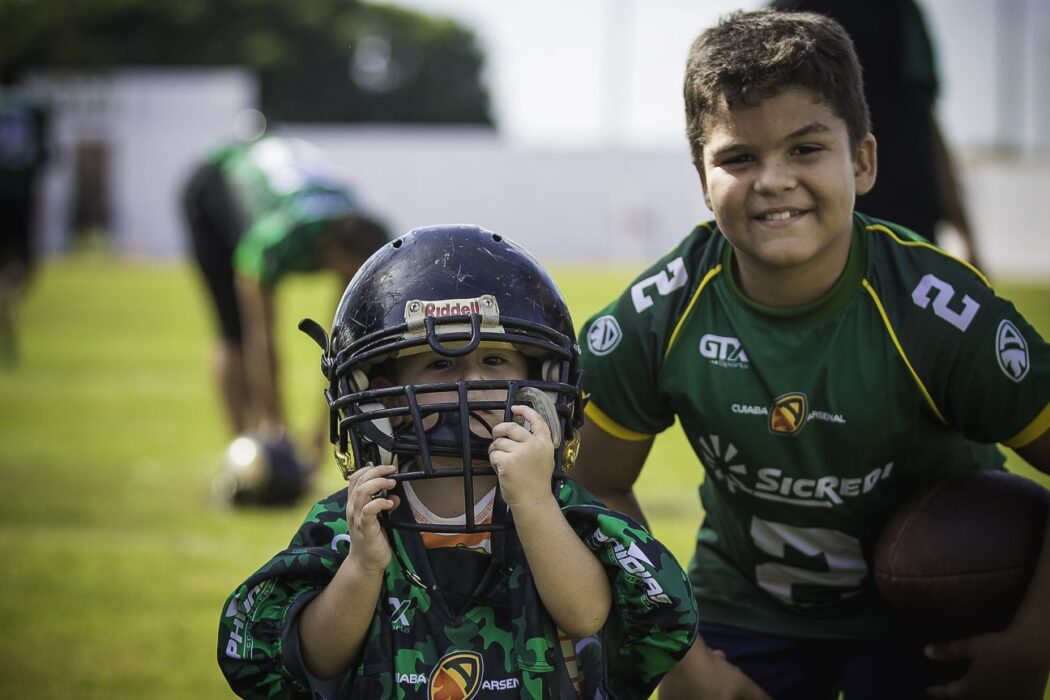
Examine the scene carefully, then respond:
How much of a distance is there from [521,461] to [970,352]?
1044 mm

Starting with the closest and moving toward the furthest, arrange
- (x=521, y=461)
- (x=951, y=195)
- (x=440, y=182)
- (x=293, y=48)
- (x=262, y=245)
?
(x=521, y=461) < (x=951, y=195) < (x=262, y=245) < (x=440, y=182) < (x=293, y=48)

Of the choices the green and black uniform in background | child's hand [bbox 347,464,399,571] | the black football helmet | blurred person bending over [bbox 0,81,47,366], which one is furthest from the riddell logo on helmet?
blurred person bending over [bbox 0,81,47,366]

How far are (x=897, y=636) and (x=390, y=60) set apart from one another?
7019 centimetres

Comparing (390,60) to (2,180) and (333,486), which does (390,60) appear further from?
(333,486)

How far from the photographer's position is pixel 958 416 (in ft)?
9.13

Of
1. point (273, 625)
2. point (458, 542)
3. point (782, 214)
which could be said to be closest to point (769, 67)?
point (782, 214)

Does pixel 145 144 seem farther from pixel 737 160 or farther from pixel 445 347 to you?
pixel 445 347

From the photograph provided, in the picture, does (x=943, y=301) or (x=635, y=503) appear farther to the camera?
(x=635, y=503)

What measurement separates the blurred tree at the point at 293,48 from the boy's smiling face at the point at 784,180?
49314 mm

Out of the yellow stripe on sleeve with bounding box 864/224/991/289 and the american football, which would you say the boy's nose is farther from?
the american football

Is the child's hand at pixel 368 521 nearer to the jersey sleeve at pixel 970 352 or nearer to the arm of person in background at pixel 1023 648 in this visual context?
the jersey sleeve at pixel 970 352

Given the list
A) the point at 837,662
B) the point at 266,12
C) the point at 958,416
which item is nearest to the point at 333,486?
the point at 837,662

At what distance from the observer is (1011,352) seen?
2.68 m

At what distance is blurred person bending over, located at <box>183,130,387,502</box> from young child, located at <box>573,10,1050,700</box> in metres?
3.76
